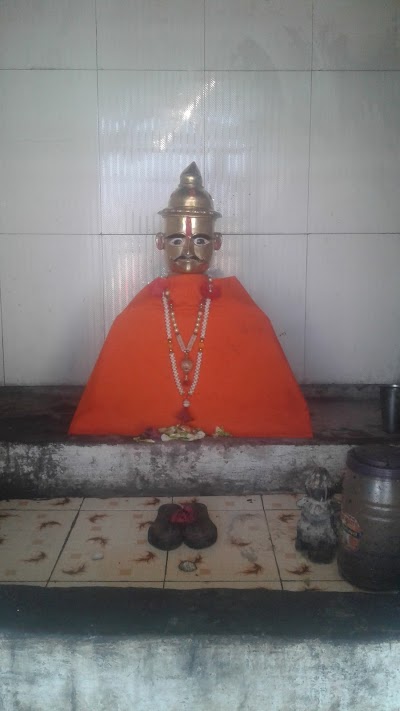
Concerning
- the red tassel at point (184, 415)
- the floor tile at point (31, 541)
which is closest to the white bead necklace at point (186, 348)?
the red tassel at point (184, 415)

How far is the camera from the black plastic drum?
228cm

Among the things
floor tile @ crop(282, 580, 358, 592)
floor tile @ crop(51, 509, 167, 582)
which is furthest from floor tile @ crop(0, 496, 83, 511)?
floor tile @ crop(282, 580, 358, 592)

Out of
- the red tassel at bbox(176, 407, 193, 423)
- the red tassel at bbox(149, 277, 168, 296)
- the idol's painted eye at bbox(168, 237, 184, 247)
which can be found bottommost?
the red tassel at bbox(176, 407, 193, 423)

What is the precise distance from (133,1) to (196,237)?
2.13 metres

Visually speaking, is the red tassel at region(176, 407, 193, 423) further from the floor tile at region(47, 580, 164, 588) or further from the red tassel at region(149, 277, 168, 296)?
the floor tile at region(47, 580, 164, 588)

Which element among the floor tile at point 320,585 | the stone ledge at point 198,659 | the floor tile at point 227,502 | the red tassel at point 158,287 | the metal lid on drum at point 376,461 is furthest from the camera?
the red tassel at point 158,287

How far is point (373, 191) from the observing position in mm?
4559

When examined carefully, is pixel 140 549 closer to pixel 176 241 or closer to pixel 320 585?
pixel 320 585

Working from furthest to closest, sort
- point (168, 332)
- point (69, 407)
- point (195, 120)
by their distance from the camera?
point (195, 120)
point (69, 407)
point (168, 332)

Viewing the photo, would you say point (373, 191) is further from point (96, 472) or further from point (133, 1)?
point (96, 472)

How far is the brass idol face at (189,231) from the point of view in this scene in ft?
11.8

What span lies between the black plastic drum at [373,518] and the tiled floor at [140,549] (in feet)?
0.48

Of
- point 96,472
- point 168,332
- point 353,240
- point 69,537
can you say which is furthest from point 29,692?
point 353,240

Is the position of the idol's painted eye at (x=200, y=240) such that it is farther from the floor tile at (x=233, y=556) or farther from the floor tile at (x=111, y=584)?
the floor tile at (x=111, y=584)
